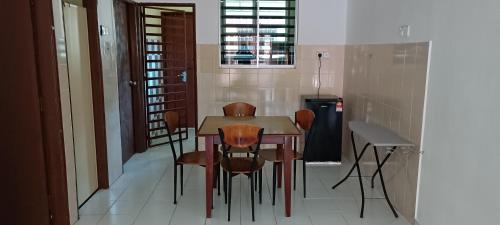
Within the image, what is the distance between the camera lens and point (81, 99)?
365 cm

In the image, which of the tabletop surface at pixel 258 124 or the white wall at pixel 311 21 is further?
the white wall at pixel 311 21

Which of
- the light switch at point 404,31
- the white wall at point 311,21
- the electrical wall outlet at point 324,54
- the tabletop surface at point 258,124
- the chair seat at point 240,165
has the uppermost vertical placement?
the white wall at point 311,21

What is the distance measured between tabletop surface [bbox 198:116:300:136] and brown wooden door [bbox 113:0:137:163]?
1580 millimetres

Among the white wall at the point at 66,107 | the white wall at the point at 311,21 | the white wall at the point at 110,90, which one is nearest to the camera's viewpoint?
the white wall at the point at 66,107

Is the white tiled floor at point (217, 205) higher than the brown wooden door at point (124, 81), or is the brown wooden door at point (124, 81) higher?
the brown wooden door at point (124, 81)

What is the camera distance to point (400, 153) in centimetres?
345

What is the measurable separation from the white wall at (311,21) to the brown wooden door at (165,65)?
193mm

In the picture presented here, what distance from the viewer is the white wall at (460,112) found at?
221 centimetres

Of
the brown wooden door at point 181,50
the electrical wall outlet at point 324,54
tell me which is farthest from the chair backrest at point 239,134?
the brown wooden door at point 181,50

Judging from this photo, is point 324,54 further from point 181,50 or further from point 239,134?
point 239,134

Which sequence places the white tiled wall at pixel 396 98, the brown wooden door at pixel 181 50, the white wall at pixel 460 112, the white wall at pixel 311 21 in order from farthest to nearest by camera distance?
1. the brown wooden door at pixel 181 50
2. the white wall at pixel 311 21
3. the white tiled wall at pixel 396 98
4. the white wall at pixel 460 112

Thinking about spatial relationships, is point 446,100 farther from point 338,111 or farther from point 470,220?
point 338,111

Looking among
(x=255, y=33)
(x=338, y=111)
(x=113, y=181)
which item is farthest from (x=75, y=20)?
(x=338, y=111)

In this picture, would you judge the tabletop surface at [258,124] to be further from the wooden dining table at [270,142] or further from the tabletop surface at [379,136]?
the tabletop surface at [379,136]
